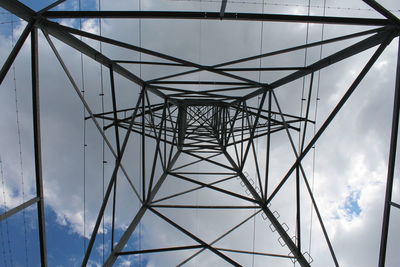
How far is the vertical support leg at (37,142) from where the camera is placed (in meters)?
4.20

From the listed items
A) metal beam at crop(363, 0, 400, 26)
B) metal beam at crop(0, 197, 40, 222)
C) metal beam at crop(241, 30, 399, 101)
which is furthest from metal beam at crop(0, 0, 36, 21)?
metal beam at crop(241, 30, 399, 101)

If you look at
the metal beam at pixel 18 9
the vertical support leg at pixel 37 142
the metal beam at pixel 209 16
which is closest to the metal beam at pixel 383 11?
the metal beam at pixel 209 16

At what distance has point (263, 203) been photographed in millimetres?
7898

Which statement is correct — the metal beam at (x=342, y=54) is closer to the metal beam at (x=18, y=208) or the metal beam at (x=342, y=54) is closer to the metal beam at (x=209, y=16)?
the metal beam at (x=209, y=16)

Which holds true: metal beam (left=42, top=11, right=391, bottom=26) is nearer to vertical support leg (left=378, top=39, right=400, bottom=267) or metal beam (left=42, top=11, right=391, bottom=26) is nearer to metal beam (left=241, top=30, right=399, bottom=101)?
metal beam (left=241, top=30, right=399, bottom=101)

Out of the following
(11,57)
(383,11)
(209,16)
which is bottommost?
(11,57)

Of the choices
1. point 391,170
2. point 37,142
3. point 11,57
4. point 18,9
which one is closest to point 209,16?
point 18,9

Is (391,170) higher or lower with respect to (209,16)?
lower

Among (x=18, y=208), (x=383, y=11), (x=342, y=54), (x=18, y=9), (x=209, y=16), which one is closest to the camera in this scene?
(x=18, y=208)

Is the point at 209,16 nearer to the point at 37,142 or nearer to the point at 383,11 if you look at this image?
the point at 383,11

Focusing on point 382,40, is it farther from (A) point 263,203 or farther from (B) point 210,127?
(B) point 210,127

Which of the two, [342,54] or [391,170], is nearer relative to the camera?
[391,170]

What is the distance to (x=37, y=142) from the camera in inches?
168

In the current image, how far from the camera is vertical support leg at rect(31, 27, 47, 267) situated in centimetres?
420
